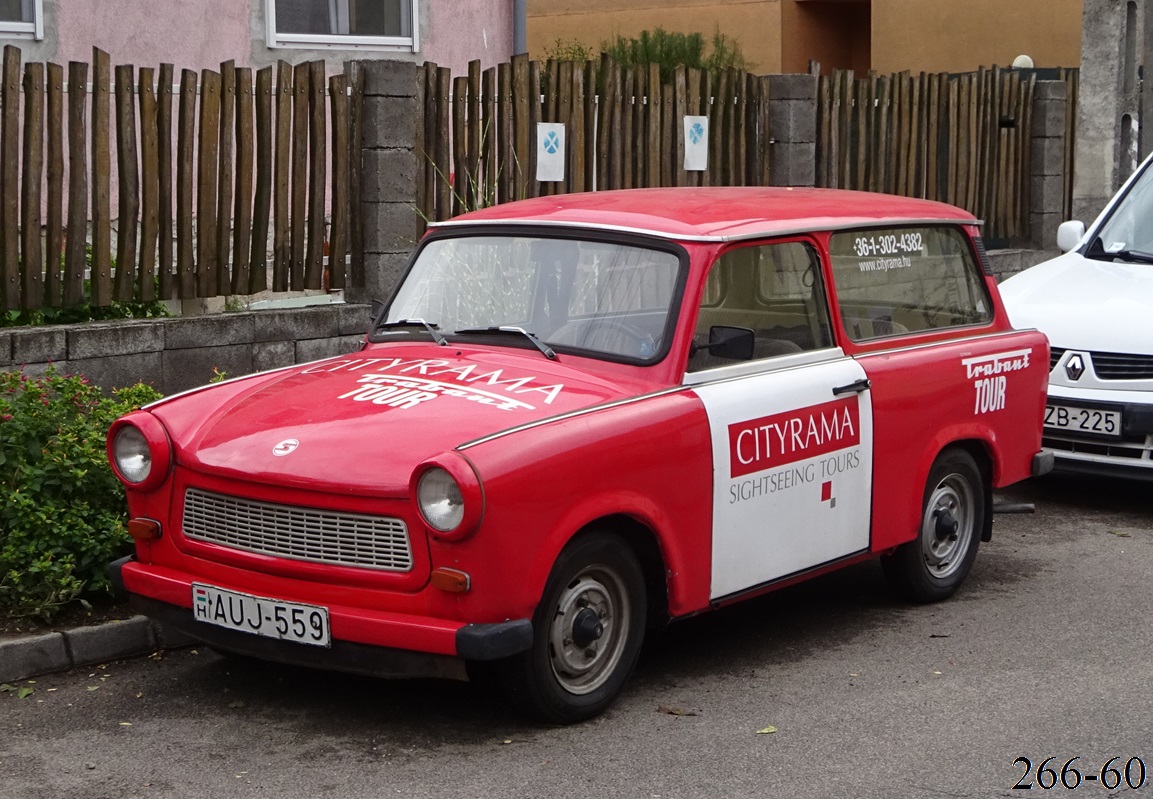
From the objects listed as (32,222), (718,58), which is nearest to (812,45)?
(718,58)

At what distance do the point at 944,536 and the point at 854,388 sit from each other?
1.07 m

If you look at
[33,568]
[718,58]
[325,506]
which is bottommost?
[33,568]

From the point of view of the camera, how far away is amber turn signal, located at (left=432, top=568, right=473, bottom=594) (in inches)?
185

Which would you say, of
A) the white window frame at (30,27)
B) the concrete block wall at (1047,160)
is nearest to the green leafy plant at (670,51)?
the concrete block wall at (1047,160)

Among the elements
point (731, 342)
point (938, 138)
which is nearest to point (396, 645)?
point (731, 342)

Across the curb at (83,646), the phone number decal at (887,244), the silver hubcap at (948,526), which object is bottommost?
the curb at (83,646)

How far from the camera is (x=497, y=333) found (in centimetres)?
581

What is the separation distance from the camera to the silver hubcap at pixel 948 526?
665 cm

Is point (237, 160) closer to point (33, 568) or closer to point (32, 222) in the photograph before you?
point (32, 222)

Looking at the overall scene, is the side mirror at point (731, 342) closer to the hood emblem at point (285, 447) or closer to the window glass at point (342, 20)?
the hood emblem at point (285, 447)

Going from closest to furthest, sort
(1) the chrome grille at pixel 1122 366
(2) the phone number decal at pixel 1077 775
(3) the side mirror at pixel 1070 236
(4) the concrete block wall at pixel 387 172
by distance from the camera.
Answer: (2) the phone number decal at pixel 1077 775 → (1) the chrome grille at pixel 1122 366 → (3) the side mirror at pixel 1070 236 → (4) the concrete block wall at pixel 387 172

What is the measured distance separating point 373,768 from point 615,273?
1.98 metres

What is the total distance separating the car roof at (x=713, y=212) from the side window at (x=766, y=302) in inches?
3.8

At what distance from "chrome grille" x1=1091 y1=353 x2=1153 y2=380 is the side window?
9.17 feet
